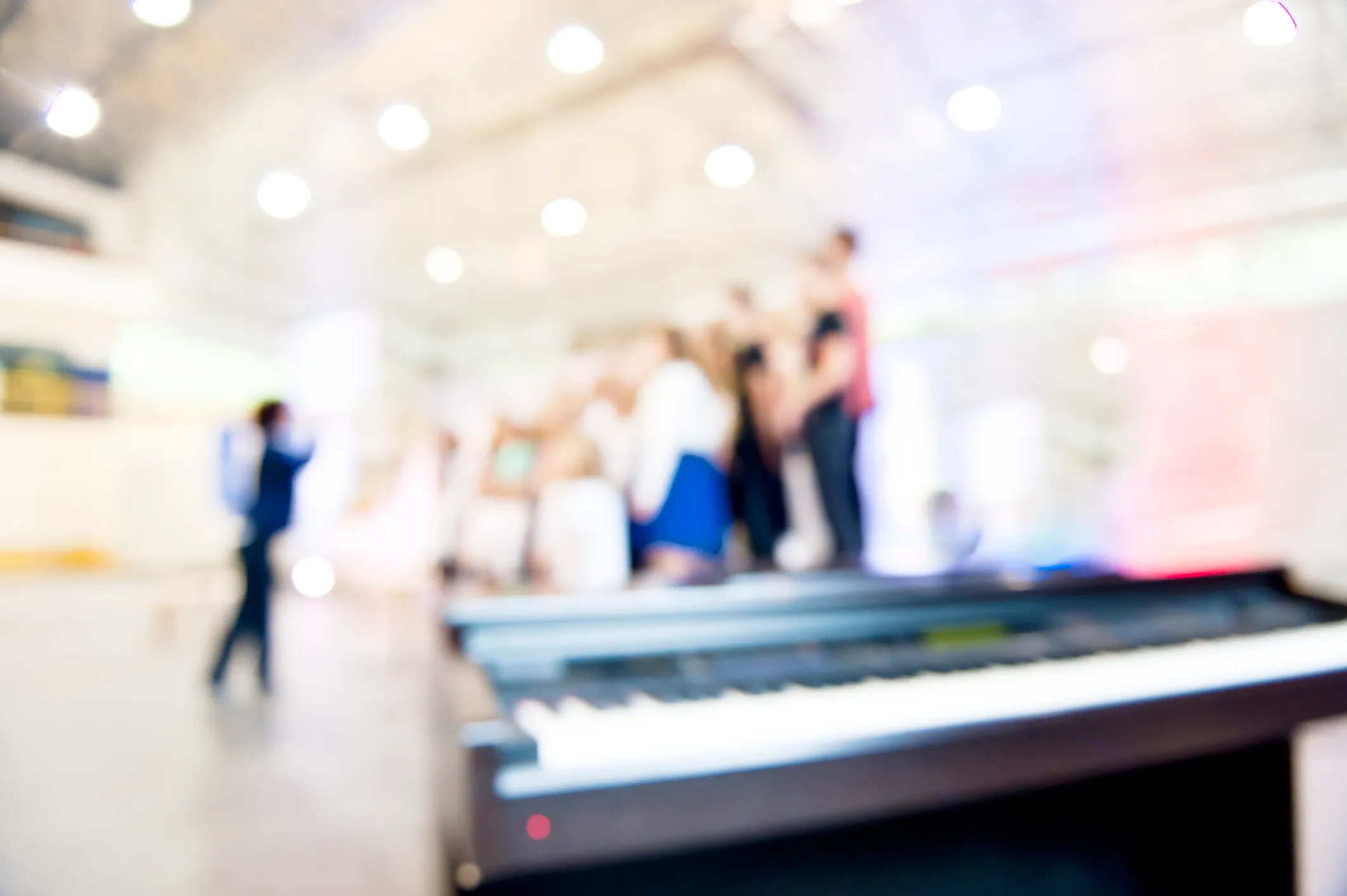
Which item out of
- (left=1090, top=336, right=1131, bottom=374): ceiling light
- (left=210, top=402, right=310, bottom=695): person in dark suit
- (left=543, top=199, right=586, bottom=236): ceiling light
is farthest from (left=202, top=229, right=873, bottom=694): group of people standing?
(left=1090, top=336, right=1131, bottom=374): ceiling light

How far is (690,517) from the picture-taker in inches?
67.6

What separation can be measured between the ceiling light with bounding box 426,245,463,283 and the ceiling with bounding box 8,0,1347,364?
19mm

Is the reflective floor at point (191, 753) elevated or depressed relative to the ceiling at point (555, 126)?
depressed

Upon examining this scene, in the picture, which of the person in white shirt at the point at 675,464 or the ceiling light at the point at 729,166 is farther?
the ceiling light at the point at 729,166

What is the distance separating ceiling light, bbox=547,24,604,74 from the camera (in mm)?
1599

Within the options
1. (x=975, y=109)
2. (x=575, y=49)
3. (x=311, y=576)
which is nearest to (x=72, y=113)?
(x=311, y=576)

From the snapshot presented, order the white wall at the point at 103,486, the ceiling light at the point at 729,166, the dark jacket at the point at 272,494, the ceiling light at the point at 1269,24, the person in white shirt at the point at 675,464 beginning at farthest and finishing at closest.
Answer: the ceiling light at the point at 1269,24, the ceiling light at the point at 729,166, the person in white shirt at the point at 675,464, the dark jacket at the point at 272,494, the white wall at the point at 103,486

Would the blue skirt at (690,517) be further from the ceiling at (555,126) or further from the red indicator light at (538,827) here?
the red indicator light at (538,827)

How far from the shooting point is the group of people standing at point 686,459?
1.55m

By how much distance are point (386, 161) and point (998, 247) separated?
2737 mm

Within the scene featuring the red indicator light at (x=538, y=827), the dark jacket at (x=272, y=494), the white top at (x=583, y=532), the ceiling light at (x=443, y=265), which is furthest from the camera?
the white top at (x=583, y=532)

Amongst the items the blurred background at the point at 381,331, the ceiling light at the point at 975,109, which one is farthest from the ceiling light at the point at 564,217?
the ceiling light at the point at 975,109

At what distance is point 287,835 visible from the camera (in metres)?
1.66

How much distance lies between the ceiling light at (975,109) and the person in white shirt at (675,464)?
152cm
